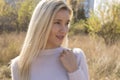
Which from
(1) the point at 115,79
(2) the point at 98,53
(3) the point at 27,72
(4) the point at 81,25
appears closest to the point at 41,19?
(3) the point at 27,72

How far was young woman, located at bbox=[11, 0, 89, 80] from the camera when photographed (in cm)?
179

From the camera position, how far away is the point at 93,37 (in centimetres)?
1373

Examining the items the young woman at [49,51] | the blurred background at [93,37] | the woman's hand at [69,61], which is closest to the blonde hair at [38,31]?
the young woman at [49,51]

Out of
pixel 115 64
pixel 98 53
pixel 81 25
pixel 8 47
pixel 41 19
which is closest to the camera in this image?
pixel 41 19

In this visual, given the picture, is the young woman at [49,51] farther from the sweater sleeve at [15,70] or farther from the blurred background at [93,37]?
the blurred background at [93,37]

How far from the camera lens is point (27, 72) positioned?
1.87m

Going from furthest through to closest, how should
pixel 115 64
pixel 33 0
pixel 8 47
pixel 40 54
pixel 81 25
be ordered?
pixel 81 25, pixel 33 0, pixel 8 47, pixel 115 64, pixel 40 54

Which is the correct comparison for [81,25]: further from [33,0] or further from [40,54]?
[40,54]

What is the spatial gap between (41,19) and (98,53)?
6101mm

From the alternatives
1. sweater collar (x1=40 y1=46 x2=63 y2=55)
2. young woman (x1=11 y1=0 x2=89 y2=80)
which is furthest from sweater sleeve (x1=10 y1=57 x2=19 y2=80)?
sweater collar (x1=40 y1=46 x2=63 y2=55)

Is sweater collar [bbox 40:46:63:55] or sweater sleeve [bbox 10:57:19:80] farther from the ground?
sweater collar [bbox 40:46:63:55]

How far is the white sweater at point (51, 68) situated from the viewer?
187 centimetres

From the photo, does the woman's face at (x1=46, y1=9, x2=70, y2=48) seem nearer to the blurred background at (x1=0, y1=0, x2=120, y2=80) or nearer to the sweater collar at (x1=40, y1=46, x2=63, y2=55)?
the sweater collar at (x1=40, y1=46, x2=63, y2=55)

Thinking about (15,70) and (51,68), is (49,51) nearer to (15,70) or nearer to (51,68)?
(51,68)
